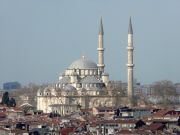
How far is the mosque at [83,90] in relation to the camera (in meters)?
96.0

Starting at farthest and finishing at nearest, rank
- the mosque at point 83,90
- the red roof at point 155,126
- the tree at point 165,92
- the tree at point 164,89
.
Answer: the tree at point 164,89, the tree at point 165,92, the mosque at point 83,90, the red roof at point 155,126

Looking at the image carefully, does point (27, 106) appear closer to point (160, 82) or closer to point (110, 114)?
point (110, 114)

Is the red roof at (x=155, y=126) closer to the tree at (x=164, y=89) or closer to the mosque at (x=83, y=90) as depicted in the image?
the mosque at (x=83, y=90)

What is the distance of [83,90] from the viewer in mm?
98562

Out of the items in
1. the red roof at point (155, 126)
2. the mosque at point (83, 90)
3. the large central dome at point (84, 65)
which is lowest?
the red roof at point (155, 126)

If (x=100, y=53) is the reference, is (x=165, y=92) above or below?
below

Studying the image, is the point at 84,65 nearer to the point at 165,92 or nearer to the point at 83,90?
the point at 83,90

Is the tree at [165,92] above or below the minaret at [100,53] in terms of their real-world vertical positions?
below

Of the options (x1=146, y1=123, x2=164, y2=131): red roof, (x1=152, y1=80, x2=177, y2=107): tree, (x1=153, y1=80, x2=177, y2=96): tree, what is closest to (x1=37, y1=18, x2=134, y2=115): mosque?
(x1=152, y1=80, x2=177, y2=107): tree

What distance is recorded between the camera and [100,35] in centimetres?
10525

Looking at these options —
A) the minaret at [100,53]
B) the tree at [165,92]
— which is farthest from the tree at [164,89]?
the minaret at [100,53]

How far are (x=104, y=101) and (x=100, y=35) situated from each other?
9.36m

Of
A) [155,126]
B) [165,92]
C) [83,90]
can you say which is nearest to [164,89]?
[165,92]

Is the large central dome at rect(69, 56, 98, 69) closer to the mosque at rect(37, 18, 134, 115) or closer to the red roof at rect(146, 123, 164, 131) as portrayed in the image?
the mosque at rect(37, 18, 134, 115)
